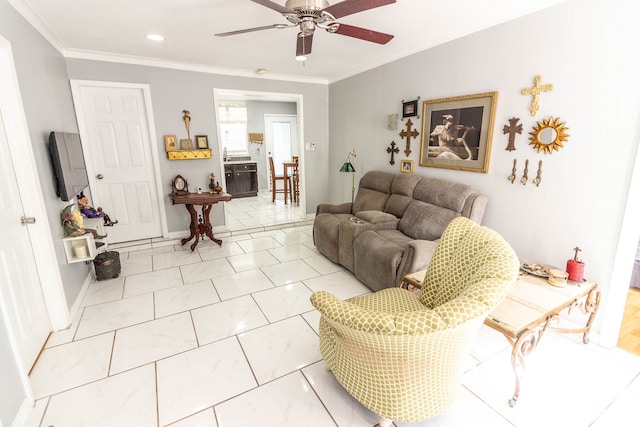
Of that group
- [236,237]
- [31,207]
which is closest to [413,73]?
[236,237]

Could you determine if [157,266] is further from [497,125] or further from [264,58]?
[497,125]

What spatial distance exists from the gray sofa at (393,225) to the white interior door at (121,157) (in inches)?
95.8

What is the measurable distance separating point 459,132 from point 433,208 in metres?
0.79

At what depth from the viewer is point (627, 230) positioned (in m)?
1.91

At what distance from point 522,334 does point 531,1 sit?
2.33m

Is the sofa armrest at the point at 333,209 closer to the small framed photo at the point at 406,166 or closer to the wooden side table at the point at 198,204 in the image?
the small framed photo at the point at 406,166

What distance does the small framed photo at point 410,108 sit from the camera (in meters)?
3.31

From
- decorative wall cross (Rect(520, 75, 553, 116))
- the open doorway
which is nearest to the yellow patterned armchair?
decorative wall cross (Rect(520, 75, 553, 116))

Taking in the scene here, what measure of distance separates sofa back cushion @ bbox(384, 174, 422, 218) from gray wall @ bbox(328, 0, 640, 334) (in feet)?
1.12

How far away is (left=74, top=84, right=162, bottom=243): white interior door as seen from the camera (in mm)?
3646

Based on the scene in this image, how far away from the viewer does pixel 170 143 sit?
13.1ft

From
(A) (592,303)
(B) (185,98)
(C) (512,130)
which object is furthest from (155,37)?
(A) (592,303)

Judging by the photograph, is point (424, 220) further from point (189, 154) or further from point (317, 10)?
point (189, 154)

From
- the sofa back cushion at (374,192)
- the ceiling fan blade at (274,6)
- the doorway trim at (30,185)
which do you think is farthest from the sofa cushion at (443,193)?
the doorway trim at (30,185)
